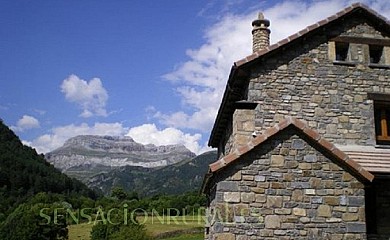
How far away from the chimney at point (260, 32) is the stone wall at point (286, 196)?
725 cm

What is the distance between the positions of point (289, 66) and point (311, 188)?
516cm

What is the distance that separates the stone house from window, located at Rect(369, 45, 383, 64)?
34 millimetres

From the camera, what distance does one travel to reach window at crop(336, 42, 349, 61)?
15.1m

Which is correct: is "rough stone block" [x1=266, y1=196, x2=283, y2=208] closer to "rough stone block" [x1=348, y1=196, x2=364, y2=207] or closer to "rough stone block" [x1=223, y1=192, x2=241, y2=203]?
"rough stone block" [x1=223, y1=192, x2=241, y2=203]

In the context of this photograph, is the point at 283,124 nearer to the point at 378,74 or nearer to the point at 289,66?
the point at 289,66

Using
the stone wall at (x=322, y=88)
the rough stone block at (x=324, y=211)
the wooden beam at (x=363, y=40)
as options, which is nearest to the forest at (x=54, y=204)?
the stone wall at (x=322, y=88)

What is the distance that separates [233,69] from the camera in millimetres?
14398

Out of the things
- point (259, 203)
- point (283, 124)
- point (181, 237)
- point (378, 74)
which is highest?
point (378, 74)

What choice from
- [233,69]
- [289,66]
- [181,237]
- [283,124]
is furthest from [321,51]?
[181,237]

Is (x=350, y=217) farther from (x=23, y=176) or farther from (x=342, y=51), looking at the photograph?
(x=23, y=176)

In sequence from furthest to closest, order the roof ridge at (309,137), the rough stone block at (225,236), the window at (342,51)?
the window at (342,51)
the roof ridge at (309,137)
the rough stone block at (225,236)

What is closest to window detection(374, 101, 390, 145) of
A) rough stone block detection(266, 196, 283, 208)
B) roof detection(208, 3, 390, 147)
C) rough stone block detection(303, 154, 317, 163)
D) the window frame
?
the window frame

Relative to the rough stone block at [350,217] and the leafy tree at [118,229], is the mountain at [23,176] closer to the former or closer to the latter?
the leafy tree at [118,229]

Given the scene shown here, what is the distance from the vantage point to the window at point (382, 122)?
48.7ft
